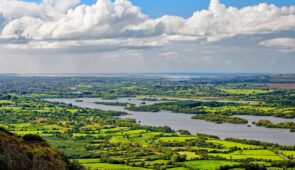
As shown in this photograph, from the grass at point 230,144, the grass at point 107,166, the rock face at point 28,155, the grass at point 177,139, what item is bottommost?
the grass at point 107,166

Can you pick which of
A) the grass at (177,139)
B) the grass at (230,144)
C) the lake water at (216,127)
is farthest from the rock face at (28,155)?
the lake water at (216,127)

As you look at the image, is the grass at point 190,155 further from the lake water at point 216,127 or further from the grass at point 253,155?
the lake water at point 216,127

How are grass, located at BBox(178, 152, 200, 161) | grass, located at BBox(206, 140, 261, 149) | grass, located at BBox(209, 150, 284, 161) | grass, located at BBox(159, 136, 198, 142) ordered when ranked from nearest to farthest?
grass, located at BBox(209, 150, 284, 161)
grass, located at BBox(178, 152, 200, 161)
grass, located at BBox(206, 140, 261, 149)
grass, located at BBox(159, 136, 198, 142)

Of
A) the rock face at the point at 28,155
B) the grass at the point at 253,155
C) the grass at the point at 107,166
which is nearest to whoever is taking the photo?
the rock face at the point at 28,155

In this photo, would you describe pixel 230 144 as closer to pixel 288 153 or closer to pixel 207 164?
pixel 288 153

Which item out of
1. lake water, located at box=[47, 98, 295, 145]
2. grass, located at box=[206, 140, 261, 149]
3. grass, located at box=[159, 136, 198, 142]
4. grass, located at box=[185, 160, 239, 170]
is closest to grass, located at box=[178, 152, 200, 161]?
grass, located at box=[185, 160, 239, 170]

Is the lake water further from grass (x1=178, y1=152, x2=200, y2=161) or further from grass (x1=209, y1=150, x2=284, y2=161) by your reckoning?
grass (x1=178, y1=152, x2=200, y2=161)

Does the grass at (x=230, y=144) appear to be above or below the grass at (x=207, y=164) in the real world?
above

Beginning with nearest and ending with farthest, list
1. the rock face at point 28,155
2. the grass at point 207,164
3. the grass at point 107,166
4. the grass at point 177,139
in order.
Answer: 1. the rock face at point 28,155
2. the grass at point 107,166
3. the grass at point 207,164
4. the grass at point 177,139

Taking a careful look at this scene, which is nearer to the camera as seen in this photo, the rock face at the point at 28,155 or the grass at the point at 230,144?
the rock face at the point at 28,155

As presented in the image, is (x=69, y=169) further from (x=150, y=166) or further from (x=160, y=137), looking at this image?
(x=160, y=137)
